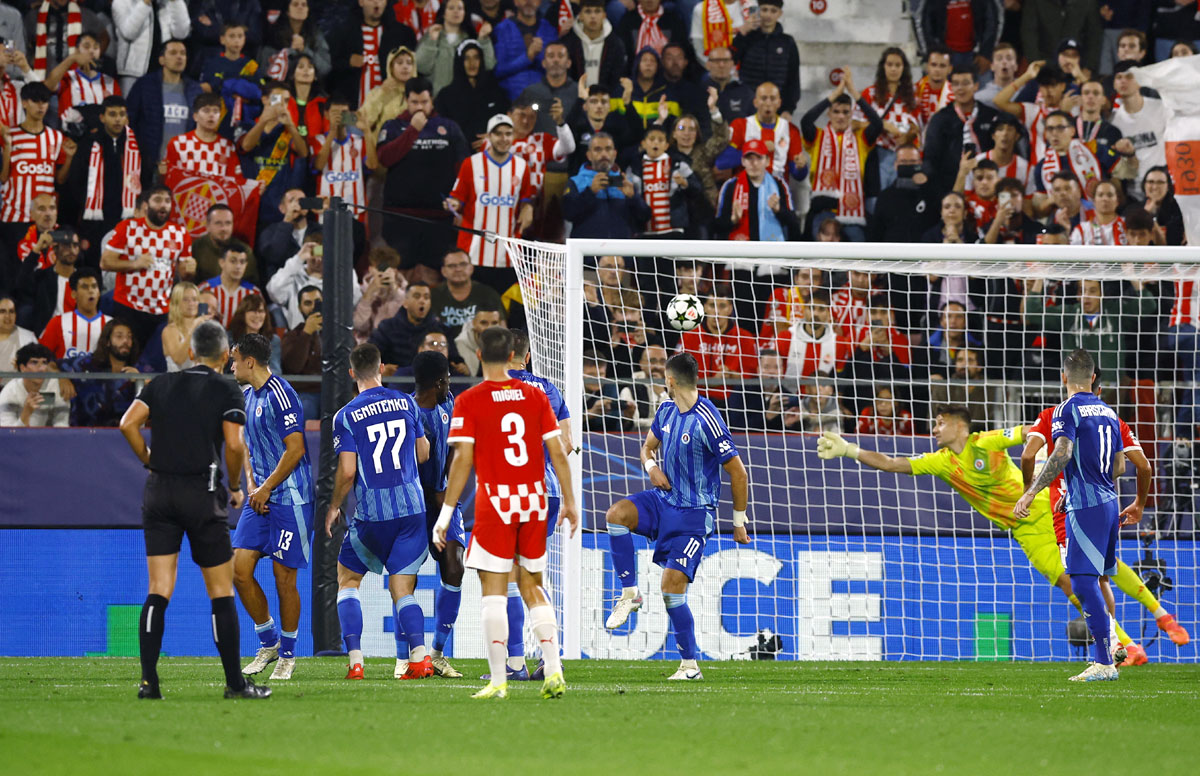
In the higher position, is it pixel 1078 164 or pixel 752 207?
pixel 1078 164

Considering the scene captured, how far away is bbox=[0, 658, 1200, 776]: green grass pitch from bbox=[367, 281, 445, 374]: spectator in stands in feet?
15.3

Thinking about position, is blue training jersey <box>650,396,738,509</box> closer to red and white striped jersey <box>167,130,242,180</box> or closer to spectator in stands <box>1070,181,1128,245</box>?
spectator in stands <box>1070,181,1128,245</box>

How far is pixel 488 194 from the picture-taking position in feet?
50.6

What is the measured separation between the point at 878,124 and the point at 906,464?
6.19 meters

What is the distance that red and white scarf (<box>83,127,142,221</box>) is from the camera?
1505 centimetres

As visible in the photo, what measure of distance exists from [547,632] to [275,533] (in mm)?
2738

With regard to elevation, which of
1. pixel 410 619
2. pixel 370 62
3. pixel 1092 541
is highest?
pixel 370 62

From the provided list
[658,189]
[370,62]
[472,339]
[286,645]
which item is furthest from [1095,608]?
[370,62]

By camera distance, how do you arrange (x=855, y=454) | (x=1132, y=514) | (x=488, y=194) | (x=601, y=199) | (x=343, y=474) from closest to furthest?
(x=343, y=474) < (x=1132, y=514) < (x=855, y=454) < (x=601, y=199) < (x=488, y=194)

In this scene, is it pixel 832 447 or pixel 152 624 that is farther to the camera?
pixel 832 447

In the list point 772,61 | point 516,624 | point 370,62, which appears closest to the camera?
point 516,624

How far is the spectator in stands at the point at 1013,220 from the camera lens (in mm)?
15531

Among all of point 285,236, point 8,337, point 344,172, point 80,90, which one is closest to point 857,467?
point 285,236

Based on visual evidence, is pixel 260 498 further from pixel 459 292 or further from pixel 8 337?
pixel 8 337
